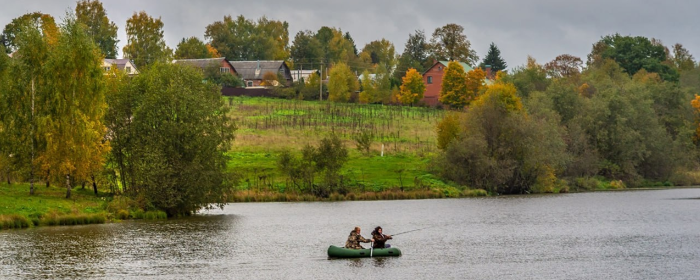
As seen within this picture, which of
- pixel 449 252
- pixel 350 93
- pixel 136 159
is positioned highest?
pixel 350 93

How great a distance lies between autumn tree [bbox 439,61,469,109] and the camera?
16150 centimetres

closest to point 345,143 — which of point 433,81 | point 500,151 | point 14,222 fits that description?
point 500,151

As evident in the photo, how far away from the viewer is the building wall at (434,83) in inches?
7136

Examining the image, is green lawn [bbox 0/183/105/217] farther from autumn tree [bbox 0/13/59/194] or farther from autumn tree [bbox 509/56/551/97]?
autumn tree [bbox 509/56/551/97]

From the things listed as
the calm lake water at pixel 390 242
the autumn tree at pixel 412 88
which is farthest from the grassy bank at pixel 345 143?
the calm lake water at pixel 390 242

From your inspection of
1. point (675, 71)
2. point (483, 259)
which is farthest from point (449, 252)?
point (675, 71)

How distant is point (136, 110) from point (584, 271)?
42756 millimetres

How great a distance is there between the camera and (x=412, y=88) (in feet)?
563

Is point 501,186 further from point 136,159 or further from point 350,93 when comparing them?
point 350,93

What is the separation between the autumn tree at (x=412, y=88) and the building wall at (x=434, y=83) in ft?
29.4

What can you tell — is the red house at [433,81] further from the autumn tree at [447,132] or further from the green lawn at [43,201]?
the green lawn at [43,201]

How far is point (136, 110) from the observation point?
74.9 meters

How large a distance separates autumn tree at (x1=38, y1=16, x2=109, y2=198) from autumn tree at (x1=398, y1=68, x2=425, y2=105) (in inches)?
3974

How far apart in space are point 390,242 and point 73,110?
29508mm
